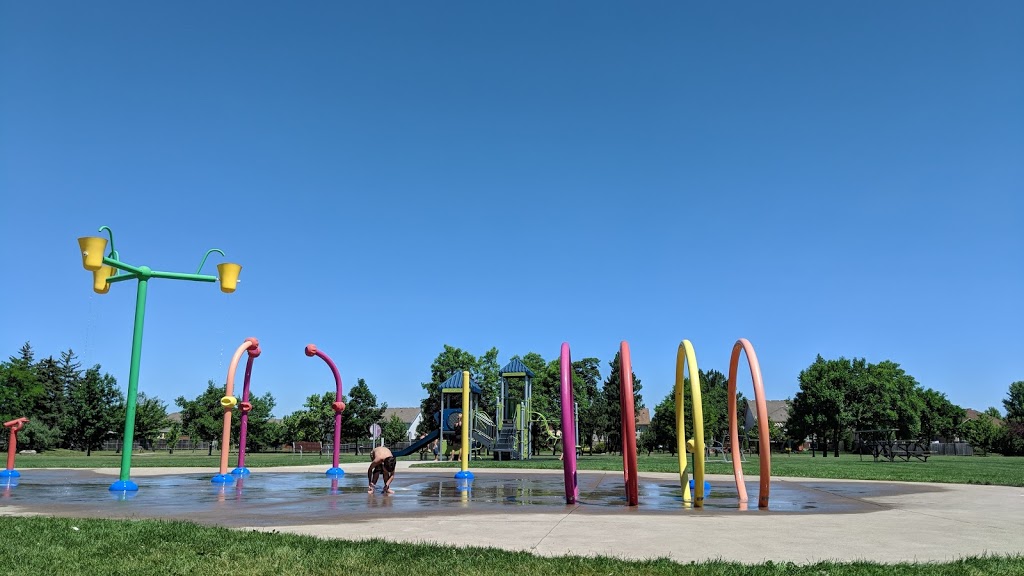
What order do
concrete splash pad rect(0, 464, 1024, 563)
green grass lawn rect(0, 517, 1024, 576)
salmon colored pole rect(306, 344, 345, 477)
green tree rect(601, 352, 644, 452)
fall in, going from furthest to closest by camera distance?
1. green tree rect(601, 352, 644, 452)
2. salmon colored pole rect(306, 344, 345, 477)
3. concrete splash pad rect(0, 464, 1024, 563)
4. green grass lawn rect(0, 517, 1024, 576)

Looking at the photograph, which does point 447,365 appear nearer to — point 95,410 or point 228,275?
point 95,410

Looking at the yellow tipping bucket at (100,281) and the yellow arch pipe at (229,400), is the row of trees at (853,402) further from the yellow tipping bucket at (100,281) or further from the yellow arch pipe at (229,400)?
the yellow tipping bucket at (100,281)

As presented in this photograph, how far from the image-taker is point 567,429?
39.1ft

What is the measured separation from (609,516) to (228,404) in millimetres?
12776

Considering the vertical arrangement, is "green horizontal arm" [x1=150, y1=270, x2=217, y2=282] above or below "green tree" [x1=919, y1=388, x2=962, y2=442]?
above

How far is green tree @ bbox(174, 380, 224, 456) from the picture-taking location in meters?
69.2

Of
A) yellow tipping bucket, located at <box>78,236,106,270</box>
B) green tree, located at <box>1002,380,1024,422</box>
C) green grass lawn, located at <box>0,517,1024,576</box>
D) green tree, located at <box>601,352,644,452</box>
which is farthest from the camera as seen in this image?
green tree, located at <box>1002,380,1024,422</box>

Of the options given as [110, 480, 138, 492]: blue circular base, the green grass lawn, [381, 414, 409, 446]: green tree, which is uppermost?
the green grass lawn

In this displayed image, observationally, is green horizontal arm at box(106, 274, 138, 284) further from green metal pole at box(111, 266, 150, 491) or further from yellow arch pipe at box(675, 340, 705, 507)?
yellow arch pipe at box(675, 340, 705, 507)

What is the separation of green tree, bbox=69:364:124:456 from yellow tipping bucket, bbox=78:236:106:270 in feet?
201

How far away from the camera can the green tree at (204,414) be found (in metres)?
69.2

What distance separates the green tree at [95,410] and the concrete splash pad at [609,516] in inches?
2260

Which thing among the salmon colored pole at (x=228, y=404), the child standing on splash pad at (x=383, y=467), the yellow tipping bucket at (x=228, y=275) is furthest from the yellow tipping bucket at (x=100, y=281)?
the child standing on splash pad at (x=383, y=467)

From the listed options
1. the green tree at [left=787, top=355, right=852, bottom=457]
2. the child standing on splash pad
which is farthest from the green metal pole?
the green tree at [left=787, top=355, right=852, bottom=457]
